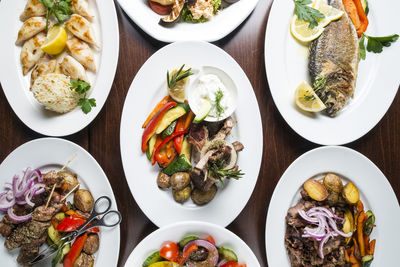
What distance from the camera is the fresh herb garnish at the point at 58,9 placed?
2.43 meters

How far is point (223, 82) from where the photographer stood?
2297 mm

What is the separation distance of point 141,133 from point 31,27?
1102 millimetres

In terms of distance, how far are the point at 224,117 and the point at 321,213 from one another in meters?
0.94

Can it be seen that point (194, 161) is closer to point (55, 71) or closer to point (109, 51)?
point (109, 51)

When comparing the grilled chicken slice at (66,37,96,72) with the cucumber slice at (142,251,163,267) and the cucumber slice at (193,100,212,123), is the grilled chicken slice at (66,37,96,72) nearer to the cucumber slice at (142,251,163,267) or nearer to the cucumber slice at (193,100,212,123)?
the cucumber slice at (193,100,212,123)

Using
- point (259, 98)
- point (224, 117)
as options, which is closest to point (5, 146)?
point (224, 117)

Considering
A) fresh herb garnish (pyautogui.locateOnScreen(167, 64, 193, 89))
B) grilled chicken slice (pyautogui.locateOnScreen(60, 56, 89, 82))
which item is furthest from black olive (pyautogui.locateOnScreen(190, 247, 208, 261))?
grilled chicken slice (pyautogui.locateOnScreen(60, 56, 89, 82))

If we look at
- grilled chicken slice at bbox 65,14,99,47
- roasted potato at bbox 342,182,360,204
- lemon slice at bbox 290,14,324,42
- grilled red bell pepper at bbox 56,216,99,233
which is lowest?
grilled red bell pepper at bbox 56,216,99,233

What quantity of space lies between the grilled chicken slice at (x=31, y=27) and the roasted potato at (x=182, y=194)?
4.95 ft

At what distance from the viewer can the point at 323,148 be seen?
2354mm

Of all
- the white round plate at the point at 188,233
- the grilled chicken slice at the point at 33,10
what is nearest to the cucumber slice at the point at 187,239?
the white round plate at the point at 188,233

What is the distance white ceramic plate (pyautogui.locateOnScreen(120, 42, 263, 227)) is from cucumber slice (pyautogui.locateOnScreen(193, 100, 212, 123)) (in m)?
0.26

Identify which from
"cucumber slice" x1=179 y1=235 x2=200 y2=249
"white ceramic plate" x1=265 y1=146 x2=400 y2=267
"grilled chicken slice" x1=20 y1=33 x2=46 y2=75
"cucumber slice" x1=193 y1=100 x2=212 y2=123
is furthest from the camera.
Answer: "grilled chicken slice" x1=20 y1=33 x2=46 y2=75

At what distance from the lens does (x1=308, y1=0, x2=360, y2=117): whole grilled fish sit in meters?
2.42
